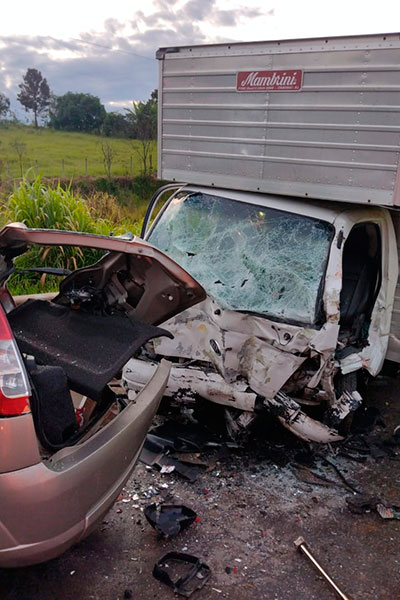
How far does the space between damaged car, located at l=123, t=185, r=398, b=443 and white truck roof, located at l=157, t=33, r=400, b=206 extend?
25cm

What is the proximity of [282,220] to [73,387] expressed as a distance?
2.36 metres

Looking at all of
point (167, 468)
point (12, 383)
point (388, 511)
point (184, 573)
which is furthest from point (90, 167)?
point (12, 383)

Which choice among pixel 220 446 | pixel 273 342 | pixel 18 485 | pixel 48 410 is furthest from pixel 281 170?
pixel 18 485

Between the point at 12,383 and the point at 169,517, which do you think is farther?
the point at 169,517

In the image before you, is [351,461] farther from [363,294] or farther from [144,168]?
[144,168]

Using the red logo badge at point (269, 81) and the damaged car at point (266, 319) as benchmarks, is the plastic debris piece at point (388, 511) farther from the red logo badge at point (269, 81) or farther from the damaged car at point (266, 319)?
the red logo badge at point (269, 81)

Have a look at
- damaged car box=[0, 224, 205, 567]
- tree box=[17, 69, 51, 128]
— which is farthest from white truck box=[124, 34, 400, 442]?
tree box=[17, 69, 51, 128]

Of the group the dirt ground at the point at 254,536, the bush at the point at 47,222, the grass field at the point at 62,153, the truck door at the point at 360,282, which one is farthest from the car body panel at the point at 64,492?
the grass field at the point at 62,153

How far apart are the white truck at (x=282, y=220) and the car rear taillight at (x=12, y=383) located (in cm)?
169

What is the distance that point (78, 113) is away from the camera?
34.7 meters

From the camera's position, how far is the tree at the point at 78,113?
33.1 metres

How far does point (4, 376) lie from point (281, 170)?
2.97m

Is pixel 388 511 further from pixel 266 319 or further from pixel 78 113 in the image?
pixel 78 113

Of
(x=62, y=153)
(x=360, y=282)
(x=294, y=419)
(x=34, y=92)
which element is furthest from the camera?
(x=34, y=92)
